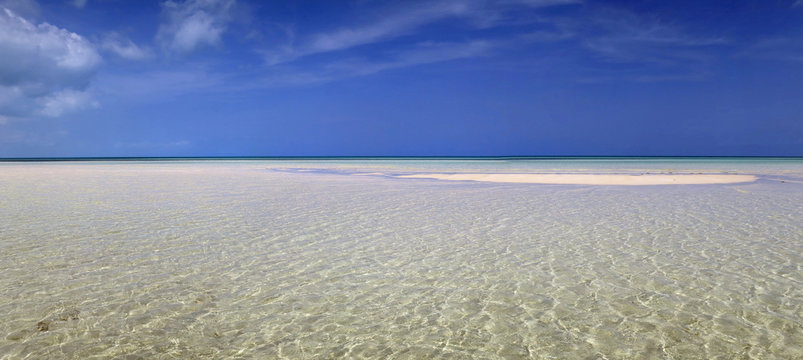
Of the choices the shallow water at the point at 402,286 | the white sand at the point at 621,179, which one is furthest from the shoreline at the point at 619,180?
the shallow water at the point at 402,286

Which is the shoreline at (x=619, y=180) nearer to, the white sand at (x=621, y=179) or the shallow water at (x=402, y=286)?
the white sand at (x=621, y=179)


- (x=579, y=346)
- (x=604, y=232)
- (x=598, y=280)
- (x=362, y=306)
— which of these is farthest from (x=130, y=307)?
(x=604, y=232)

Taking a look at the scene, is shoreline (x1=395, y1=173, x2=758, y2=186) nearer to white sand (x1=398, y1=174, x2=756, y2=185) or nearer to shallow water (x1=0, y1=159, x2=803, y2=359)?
white sand (x1=398, y1=174, x2=756, y2=185)

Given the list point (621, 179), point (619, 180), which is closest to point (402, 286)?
point (619, 180)

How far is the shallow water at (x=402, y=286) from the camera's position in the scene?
334cm

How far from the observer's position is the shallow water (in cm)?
334

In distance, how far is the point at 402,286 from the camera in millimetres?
4695

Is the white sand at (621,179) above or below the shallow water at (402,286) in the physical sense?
below

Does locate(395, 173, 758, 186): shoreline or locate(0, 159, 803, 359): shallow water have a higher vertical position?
locate(0, 159, 803, 359): shallow water

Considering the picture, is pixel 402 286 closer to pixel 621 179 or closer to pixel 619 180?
pixel 619 180

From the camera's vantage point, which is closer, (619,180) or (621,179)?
(619,180)

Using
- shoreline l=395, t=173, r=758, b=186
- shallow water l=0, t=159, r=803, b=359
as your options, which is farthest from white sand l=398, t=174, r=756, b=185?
shallow water l=0, t=159, r=803, b=359

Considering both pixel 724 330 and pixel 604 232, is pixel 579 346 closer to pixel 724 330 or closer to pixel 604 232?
pixel 724 330

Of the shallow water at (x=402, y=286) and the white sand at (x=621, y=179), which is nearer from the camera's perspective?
the shallow water at (x=402, y=286)
